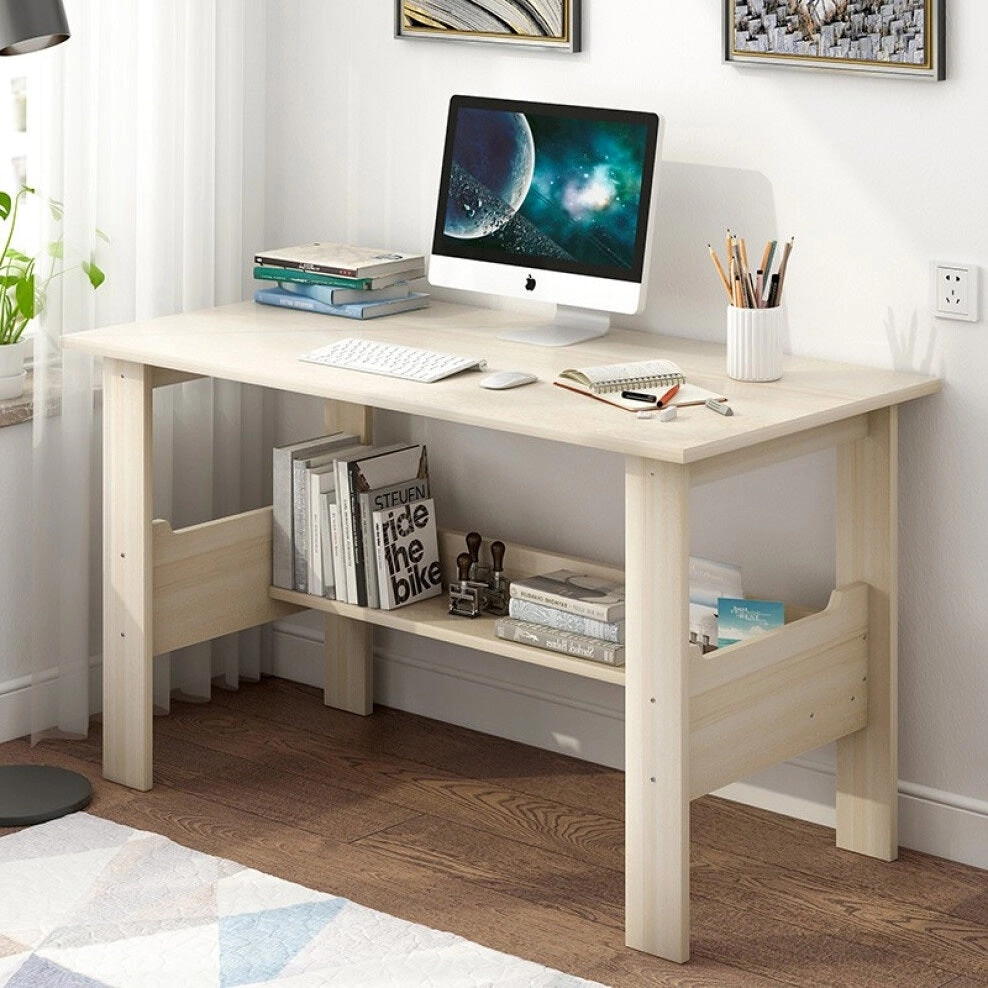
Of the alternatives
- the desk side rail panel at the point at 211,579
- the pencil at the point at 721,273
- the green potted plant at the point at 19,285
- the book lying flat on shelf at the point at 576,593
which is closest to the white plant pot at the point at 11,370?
the green potted plant at the point at 19,285

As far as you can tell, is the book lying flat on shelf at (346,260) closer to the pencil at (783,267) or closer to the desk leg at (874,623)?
the pencil at (783,267)

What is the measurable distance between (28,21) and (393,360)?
72cm

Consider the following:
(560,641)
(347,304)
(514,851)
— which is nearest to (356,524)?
(347,304)

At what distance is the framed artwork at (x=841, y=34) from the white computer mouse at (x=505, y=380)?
63 cm

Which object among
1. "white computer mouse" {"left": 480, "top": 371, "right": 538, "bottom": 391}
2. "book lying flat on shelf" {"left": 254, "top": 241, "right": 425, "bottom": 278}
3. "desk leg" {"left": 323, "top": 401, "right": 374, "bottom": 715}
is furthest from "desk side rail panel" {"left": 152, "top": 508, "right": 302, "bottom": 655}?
"white computer mouse" {"left": 480, "top": 371, "right": 538, "bottom": 391}

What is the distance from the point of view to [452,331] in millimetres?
3186

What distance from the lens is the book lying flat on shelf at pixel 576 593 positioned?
Result: 2.90 metres

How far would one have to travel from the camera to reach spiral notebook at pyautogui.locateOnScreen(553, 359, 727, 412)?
2.66 meters

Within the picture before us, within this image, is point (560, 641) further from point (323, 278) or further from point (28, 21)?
point (28, 21)

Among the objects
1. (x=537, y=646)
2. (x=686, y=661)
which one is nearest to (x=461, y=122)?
(x=537, y=646)

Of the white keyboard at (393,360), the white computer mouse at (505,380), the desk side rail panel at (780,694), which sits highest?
the white keyboard at (393,360)

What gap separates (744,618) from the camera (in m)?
2.89

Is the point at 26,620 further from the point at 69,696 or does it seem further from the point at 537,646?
the point at 537,646

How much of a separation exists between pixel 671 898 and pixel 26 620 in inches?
57.4
